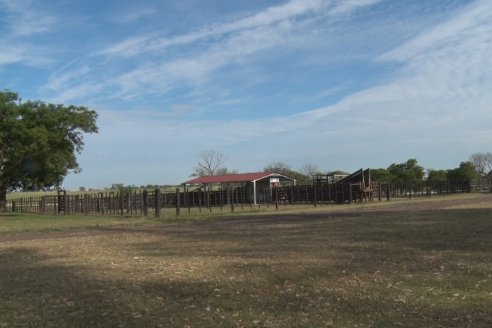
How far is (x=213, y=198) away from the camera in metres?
53.7

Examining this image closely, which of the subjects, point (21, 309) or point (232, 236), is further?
point (232, 236)

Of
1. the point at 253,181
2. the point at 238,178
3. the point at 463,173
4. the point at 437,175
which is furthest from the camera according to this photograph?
the point at 437,175

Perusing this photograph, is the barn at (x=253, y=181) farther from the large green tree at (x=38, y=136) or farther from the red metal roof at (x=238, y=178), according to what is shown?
the large green tree at (x=38, y=136)

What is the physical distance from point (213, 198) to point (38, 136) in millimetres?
19010

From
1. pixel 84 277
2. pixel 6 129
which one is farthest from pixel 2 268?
pixel 6 129

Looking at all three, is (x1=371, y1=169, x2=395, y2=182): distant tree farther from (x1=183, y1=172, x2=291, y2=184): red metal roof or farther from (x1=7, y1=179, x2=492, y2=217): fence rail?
(x1=183, y1=172, x2=291, y2=184): red metal roof

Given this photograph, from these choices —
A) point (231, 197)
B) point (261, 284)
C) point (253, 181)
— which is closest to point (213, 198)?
point (253, 181)

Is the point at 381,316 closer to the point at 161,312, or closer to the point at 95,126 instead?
the point at 161,312

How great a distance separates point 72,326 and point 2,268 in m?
5.63

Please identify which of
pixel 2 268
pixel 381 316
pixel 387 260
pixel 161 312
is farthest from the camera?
pixel 2 268

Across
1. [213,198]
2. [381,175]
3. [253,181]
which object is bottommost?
[213,198]

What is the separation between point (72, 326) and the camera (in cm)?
621

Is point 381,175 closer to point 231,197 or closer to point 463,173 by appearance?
point 463,173

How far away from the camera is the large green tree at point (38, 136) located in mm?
40281
